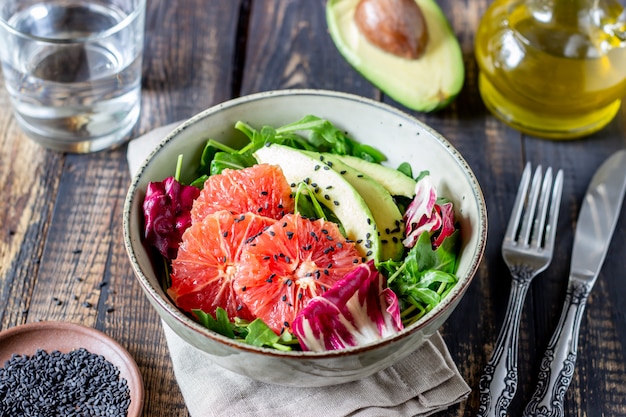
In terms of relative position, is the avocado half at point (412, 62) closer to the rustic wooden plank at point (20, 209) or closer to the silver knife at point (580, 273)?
the silver knife at point (580, 273)

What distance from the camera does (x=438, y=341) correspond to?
1775 millimetres

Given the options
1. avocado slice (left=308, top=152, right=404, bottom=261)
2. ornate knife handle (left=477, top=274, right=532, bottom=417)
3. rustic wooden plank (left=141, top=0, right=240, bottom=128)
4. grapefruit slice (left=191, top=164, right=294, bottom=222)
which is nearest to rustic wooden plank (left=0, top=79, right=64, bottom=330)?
rustic wooden plank (left=141, top=0, right=240, bottom=128)

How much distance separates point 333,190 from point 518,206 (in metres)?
0.59

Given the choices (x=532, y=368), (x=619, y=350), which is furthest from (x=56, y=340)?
(x=619, y=350)

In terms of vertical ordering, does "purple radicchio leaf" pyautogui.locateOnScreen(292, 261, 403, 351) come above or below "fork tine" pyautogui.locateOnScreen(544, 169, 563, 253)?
above

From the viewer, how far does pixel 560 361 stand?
5.73 feet

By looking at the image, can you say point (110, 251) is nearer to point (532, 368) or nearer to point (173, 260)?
point (173, 260)

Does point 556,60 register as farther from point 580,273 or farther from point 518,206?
point 580,273

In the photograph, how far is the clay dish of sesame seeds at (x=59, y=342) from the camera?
67.5 inches

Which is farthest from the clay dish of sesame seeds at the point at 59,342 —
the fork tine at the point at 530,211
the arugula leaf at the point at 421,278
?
the fork tine at the point at 530,211

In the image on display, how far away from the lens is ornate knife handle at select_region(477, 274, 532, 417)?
1649 mm

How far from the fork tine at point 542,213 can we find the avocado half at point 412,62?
0.36m

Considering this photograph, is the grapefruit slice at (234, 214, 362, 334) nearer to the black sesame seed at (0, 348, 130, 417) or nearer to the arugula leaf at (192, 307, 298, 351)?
the arugula leaf at (192, 307, 298, 351)

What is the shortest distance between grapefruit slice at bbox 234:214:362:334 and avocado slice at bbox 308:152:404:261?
133 mm
